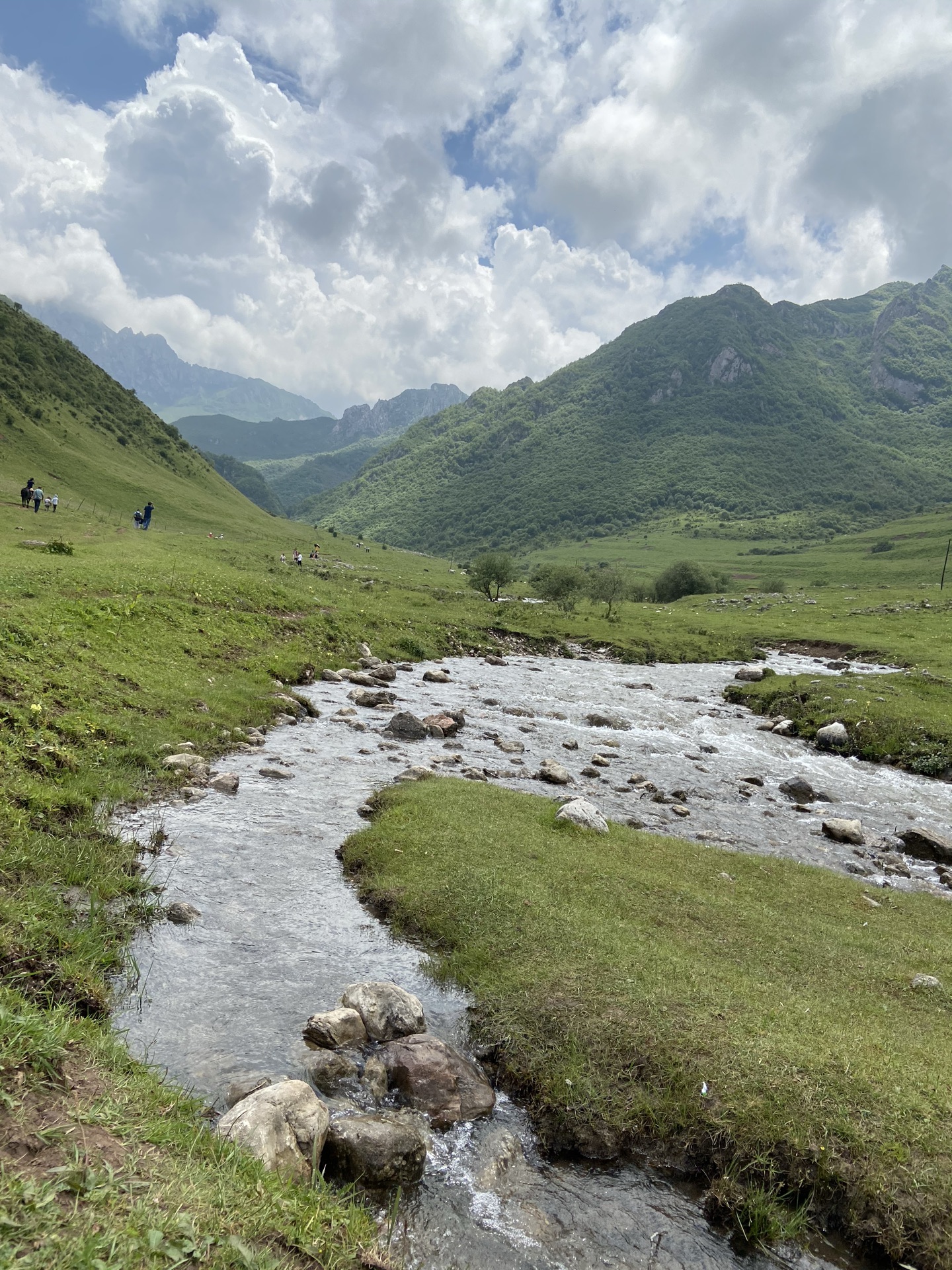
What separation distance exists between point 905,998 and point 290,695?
81.7ft

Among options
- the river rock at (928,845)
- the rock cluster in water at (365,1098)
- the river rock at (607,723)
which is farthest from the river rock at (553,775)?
the rock cluster in water at (365,1098)

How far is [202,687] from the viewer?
26.0 meters

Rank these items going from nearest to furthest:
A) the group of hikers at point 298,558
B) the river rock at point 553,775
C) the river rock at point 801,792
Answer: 1. the river rock at point 553,775
2. the river rock at point 801,792
3. the group of hikers at point 298,558

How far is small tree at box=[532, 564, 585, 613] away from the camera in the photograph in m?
83.9

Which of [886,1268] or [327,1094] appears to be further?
[327,1094]

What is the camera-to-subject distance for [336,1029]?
31.5 ft

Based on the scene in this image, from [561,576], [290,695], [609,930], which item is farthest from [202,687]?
[561,576]

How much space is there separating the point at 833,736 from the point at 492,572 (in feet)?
179

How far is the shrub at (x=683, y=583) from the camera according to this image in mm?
132375

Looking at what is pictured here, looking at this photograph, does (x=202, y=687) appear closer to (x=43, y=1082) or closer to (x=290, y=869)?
(x=290, y=869)

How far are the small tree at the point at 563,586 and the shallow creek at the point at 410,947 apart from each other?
48148 mm

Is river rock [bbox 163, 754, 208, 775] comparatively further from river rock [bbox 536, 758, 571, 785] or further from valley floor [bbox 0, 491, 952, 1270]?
river rock [bbox 536, 758, 571, 785]

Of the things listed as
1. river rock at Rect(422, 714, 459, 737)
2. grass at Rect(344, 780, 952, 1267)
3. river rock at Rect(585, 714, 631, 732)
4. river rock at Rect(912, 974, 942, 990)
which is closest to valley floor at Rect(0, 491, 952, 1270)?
grass at Rect(344, 780, 952, 1267)

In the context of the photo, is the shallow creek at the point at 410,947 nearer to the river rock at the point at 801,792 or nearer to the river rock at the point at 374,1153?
the river rock at the point at 374,1153
